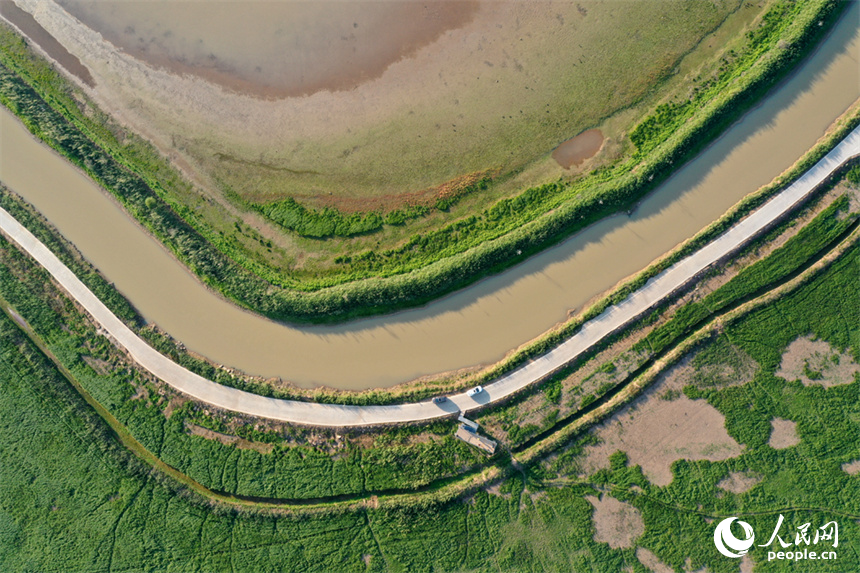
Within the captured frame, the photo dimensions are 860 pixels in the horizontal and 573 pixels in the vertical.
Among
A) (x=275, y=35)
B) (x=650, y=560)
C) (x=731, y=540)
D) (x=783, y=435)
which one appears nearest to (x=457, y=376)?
(x=650, y=560)

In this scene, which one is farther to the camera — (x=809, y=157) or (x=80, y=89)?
(x=80, y=89)

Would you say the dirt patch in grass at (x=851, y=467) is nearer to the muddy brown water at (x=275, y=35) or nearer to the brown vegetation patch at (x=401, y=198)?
the brown vegetation patch at (x=401, y=198)

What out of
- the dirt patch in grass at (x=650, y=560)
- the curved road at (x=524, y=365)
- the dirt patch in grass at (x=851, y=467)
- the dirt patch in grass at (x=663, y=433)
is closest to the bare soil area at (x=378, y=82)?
the curved road at (x=524, y=365)

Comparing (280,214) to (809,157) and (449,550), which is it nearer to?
(449,550)

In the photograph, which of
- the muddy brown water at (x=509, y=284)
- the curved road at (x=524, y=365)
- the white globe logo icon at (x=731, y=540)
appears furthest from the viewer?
the muddy brown water at (x=509, y=284)

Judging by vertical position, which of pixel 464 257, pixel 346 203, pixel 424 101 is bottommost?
pixel 464 257

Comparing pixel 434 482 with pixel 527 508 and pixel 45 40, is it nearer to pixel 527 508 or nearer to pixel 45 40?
pixel 527 508

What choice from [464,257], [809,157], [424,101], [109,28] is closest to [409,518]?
[464,257]
